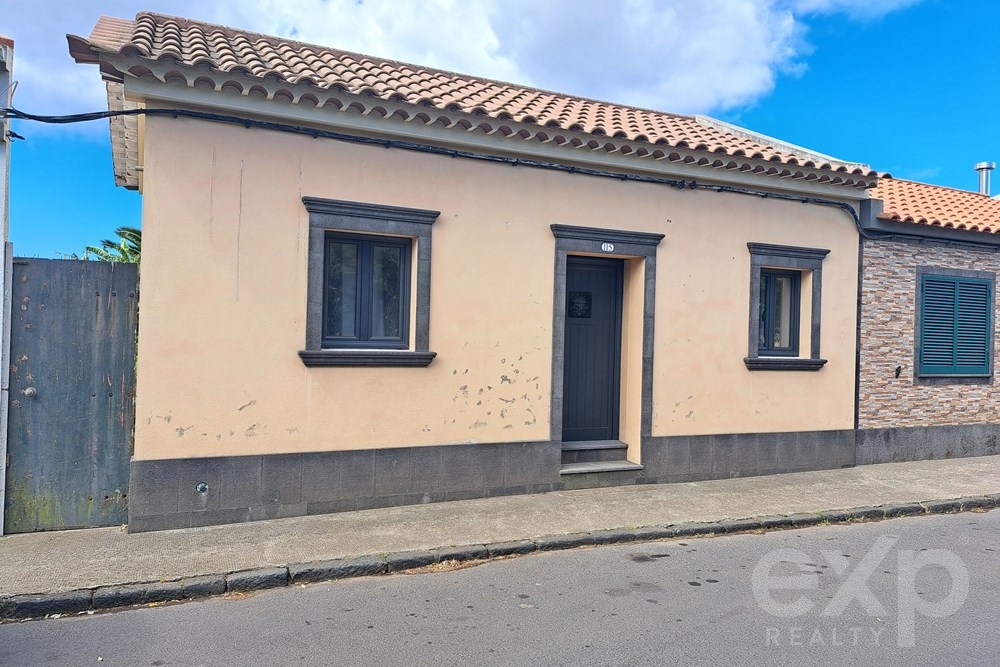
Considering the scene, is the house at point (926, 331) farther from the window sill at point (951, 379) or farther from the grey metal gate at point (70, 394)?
the grey metal gate at point (70, 394)

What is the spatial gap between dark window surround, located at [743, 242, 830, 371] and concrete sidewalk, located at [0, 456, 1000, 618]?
4.79 ft

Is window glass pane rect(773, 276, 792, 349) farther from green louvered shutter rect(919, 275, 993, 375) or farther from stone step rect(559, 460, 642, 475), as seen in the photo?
stone step rect(559, 460, 642, 475)

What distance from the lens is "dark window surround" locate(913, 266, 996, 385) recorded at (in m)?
10.1

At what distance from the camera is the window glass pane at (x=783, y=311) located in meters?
9.41

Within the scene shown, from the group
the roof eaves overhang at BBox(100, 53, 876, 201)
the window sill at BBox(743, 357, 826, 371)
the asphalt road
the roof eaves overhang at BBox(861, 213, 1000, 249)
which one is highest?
the roof eaves overhang at BBox(100, 53, 876, 201)

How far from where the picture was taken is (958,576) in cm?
546

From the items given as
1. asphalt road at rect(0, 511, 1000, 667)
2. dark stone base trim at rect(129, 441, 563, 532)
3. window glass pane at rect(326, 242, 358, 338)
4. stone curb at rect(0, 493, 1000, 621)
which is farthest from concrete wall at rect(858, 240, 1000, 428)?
window glass pane at rect(326, 242, 358, 338)

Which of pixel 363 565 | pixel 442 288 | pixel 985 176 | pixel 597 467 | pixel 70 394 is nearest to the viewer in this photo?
pixel 363 565

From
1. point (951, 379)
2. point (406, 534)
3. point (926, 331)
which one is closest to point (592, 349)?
point (406, 534)

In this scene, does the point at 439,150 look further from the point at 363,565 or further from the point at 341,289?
the point at 363,565

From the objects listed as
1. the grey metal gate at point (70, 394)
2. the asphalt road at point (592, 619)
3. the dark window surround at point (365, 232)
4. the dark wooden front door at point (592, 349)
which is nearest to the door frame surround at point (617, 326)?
the dark wooden front door at point (592, 349)

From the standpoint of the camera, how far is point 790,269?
30.2 feet

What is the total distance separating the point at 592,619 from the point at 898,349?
7.62 meters

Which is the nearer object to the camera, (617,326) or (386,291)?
(386,291)
